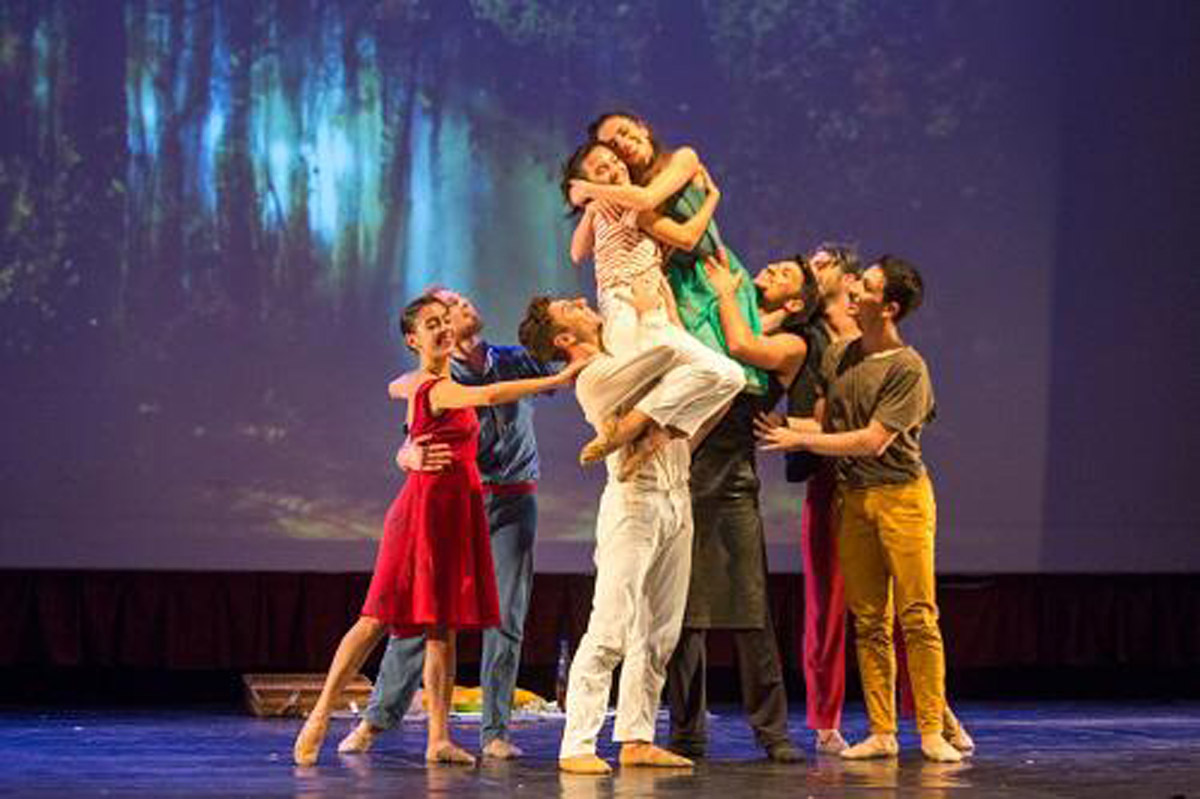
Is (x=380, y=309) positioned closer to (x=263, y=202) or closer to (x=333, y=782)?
(x=263, y=202)

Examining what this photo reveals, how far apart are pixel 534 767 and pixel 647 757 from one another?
0.34m

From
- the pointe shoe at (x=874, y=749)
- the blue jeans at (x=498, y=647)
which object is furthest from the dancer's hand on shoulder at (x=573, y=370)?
the pointe shoe at (x=874, y=749)

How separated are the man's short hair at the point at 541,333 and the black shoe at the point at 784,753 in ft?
4.24

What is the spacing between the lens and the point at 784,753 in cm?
586

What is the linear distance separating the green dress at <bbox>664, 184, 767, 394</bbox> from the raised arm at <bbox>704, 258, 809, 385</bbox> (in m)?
0.04

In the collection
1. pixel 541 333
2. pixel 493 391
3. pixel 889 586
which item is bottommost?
pixel 889 586

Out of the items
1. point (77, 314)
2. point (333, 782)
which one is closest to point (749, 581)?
point (333, 782)

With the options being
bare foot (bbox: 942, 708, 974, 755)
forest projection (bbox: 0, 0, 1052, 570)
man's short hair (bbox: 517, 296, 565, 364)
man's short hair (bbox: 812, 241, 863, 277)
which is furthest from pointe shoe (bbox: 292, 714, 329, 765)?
forest projection (bbox: 0, 0, 1052, 570)

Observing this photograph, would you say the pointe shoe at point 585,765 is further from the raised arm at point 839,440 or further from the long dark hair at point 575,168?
the long dark hair at point 575,168

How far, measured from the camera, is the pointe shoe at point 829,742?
6.21m

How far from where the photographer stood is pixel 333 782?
5184 millimetres

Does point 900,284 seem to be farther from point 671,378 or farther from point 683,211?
point 671,378

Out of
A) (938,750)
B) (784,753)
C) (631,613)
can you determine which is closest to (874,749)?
(938,750)

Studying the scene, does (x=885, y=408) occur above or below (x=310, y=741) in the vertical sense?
above
